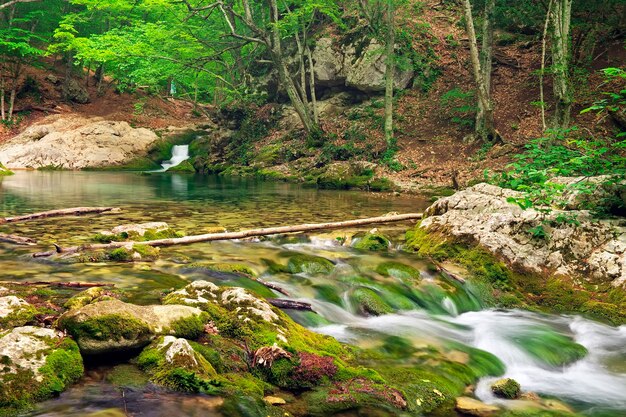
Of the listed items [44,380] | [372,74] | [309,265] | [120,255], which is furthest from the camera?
[372,74]

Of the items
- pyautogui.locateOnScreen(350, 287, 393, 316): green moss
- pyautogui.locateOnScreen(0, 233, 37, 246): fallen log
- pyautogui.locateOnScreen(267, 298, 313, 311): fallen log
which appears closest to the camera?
pyautogui.locateOnScreen(267, 298, 313, 311): fallen log

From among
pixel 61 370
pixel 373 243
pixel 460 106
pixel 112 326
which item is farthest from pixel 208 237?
pixel 460 106

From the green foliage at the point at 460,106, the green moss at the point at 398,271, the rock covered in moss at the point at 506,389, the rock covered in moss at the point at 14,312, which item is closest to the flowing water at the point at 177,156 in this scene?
the green foliage at the point at 460,106

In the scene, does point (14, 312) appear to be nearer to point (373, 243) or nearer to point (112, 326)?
point (112, 326)

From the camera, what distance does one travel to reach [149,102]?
38.8 m

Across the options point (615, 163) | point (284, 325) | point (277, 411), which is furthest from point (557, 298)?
point (277, 411)

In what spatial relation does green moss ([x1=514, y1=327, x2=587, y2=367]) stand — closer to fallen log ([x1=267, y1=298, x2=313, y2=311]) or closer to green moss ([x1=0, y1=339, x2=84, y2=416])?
fallen log ([x1=267, y1=298, x2=313, y2=311])

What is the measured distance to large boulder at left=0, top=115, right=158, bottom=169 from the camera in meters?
29.2

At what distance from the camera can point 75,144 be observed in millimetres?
30453

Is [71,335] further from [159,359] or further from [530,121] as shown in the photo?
[530,121]

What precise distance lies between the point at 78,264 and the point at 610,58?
795 inches

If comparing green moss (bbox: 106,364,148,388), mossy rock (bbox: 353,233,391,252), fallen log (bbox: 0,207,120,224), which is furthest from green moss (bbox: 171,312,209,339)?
fallen log (bbox: 0,207,120,224)

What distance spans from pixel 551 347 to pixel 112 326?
4.85m

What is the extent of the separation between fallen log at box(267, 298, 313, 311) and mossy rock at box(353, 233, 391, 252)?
334 cm
